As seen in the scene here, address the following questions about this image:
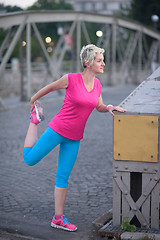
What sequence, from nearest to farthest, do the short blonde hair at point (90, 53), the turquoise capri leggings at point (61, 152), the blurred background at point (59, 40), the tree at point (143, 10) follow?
1. the short blonde hair at point (90, 53)
2. the turquoise capri leggings at point (61, 152)
3. the blurred background at point (59, 40)
4. the tree at point (143, 10)

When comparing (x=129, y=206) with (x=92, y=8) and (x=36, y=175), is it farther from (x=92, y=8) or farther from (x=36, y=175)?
(x=92, y=8)

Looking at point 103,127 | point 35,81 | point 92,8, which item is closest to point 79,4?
point 92,8

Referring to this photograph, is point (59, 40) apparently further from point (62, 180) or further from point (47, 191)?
point (62, 180)

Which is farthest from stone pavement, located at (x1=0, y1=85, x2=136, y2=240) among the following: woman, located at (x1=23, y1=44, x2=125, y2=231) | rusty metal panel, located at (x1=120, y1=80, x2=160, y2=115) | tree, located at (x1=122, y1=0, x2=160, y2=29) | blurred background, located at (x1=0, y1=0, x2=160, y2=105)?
tree, located at (x1=122, y1=0, x2=160, y2=29)

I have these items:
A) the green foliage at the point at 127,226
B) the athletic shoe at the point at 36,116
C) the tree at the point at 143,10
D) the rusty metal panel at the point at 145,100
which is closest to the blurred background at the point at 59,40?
the tree at the point at 143,10

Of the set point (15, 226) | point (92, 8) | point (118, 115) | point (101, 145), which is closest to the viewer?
point (118, 115)

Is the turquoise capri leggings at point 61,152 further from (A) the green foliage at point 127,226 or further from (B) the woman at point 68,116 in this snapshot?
(A) the green foliage at point 127,226

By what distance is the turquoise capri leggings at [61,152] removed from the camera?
3936 millimetres

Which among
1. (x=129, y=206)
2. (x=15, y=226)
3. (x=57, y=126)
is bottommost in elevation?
(x=15, y=226)

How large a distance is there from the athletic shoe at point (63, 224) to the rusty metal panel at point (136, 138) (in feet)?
2.62

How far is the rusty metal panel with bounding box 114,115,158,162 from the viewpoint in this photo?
3699 millimetres

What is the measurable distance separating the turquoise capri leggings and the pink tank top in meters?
0.07

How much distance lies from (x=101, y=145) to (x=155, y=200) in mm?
4635

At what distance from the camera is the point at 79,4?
121m
